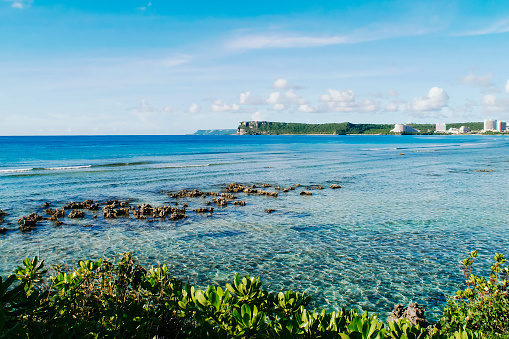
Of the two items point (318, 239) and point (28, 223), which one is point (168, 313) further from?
point (28, 223)

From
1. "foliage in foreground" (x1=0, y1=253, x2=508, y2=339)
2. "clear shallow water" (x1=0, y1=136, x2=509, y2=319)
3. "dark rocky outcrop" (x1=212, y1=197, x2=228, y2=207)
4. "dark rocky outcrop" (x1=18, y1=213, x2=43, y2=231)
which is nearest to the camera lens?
"foliage in foreground" (x1=0, y1=253, x2=508, y2=339)

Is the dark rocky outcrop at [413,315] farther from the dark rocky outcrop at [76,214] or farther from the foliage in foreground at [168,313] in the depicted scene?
the dark rocky outcrop at [76,214]

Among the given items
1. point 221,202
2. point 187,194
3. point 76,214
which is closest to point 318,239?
point 221,202

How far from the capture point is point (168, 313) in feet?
19.1

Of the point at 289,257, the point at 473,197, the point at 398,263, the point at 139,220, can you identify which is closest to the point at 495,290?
the point at 398,263

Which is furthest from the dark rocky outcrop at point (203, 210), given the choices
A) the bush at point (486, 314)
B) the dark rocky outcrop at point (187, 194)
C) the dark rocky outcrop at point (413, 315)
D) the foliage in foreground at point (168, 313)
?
the bush at point (486, 314)

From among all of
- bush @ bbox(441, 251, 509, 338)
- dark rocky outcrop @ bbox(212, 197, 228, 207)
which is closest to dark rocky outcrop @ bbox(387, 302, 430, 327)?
bush @ bbox(441, 251, 509, 338)

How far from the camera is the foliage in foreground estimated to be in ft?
14.7

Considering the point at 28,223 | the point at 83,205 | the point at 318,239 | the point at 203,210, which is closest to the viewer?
the point at 318,239

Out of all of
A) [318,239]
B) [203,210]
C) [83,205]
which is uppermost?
[83,205]

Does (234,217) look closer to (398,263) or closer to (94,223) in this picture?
(94,223)

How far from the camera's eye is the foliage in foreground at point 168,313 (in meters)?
4.49

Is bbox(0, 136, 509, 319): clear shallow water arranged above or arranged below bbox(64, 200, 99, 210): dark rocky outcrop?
below

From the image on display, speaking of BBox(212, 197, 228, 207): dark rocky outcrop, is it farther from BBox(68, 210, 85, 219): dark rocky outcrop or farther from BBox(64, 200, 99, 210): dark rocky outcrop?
BBox(68, 210, 85, 219): dark rocky outcrop
